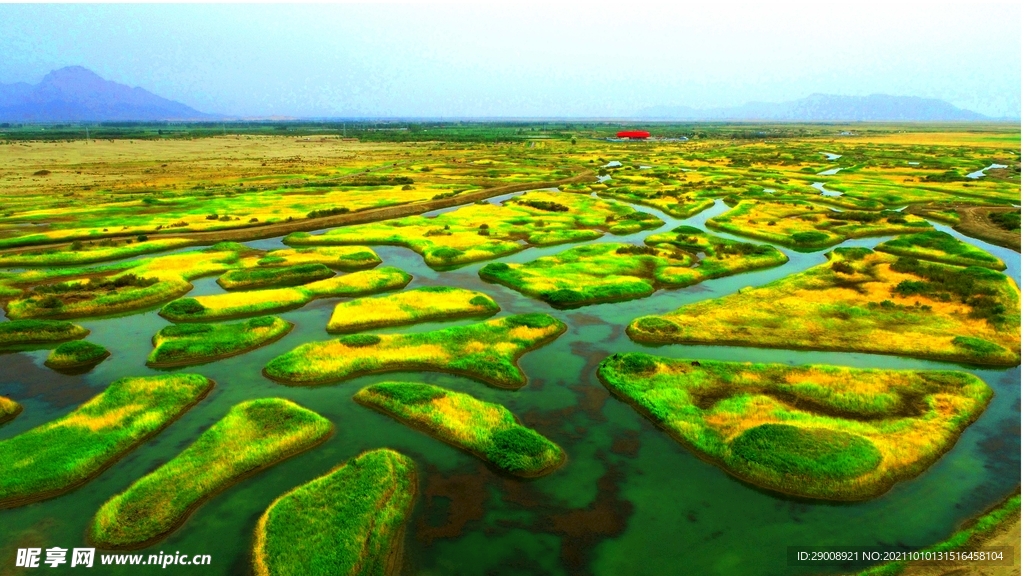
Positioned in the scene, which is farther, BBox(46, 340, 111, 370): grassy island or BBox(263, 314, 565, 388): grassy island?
BBox(46, 340, 111, 370): grassy island

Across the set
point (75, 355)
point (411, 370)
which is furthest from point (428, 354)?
point (75, 355)

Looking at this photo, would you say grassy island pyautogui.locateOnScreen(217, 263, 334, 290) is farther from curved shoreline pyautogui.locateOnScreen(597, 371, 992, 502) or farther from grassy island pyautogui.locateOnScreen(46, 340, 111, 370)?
curved shoreline pyautogui.locateOnScreen(597, 371, 992, 502)

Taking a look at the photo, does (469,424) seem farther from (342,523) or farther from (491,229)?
(491,229)

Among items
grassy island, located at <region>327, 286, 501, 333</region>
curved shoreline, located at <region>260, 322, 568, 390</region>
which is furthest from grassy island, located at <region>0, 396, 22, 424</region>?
grassy island, located at <region>327, 286, 501, 333</region>

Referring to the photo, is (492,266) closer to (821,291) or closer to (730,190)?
(821,291)

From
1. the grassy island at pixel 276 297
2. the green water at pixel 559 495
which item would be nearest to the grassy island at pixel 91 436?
the green water at pixel 559 495

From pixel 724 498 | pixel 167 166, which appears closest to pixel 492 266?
pixel 724 498
